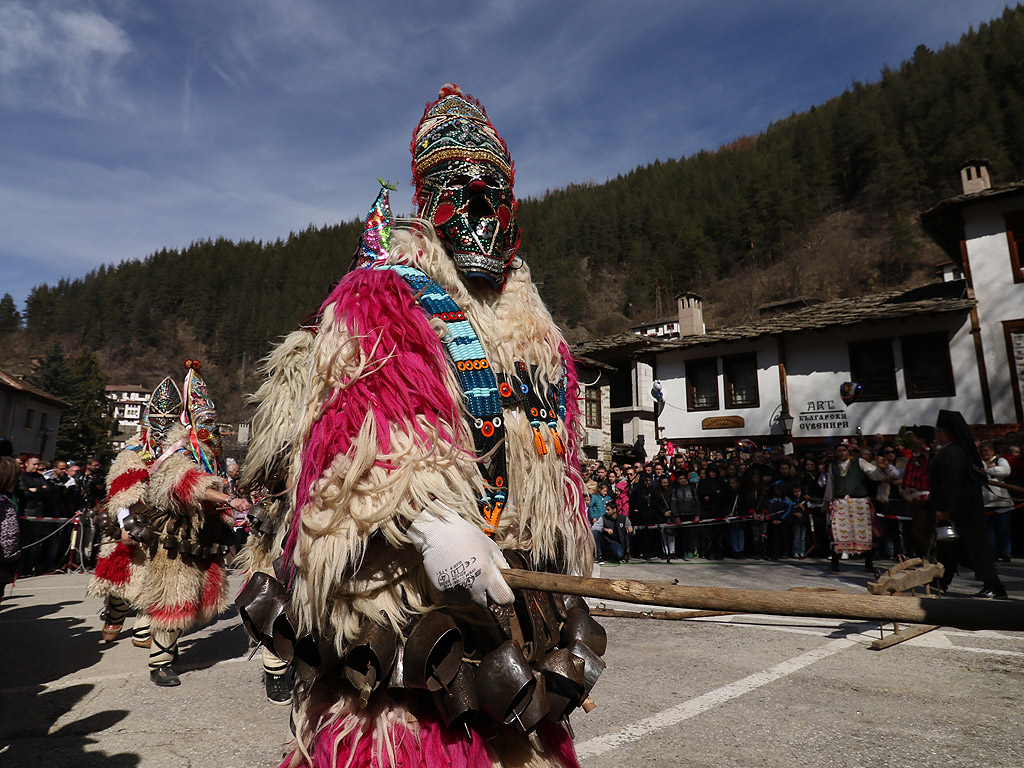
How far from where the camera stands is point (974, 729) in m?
3.17

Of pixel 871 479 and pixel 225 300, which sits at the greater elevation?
pixel 225 300

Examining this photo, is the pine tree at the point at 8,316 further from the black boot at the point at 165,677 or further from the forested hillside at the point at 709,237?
the black boot at the point at 165,677

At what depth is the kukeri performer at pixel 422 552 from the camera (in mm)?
1341

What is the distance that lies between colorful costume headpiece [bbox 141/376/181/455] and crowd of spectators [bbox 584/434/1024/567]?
22.8ft

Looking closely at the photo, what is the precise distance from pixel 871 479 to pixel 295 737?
35.6 ft

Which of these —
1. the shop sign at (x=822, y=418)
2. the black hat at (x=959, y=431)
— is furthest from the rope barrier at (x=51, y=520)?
the shop sign at (x=822, y=418)

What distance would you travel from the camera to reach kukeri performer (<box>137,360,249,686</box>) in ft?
15.1

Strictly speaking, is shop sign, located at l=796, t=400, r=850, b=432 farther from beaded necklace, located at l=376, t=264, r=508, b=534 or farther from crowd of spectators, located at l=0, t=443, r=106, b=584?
beaded necklace, located at l=376, t=264, r=508, b=534

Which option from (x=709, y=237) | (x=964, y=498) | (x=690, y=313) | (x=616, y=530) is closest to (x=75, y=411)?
(x=690, y=313)

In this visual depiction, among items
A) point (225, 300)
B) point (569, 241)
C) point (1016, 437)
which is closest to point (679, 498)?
point (1016, 437)

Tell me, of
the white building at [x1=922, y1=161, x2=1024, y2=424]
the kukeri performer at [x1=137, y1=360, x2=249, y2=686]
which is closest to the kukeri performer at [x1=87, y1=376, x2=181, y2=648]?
the kukeri performer at [x1=137, y1=360, x2=249, y2=686]

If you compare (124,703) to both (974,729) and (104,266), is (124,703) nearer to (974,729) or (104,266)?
(974,729)

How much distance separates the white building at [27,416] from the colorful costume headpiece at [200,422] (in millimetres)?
33517

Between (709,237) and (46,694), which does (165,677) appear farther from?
(709,237)
